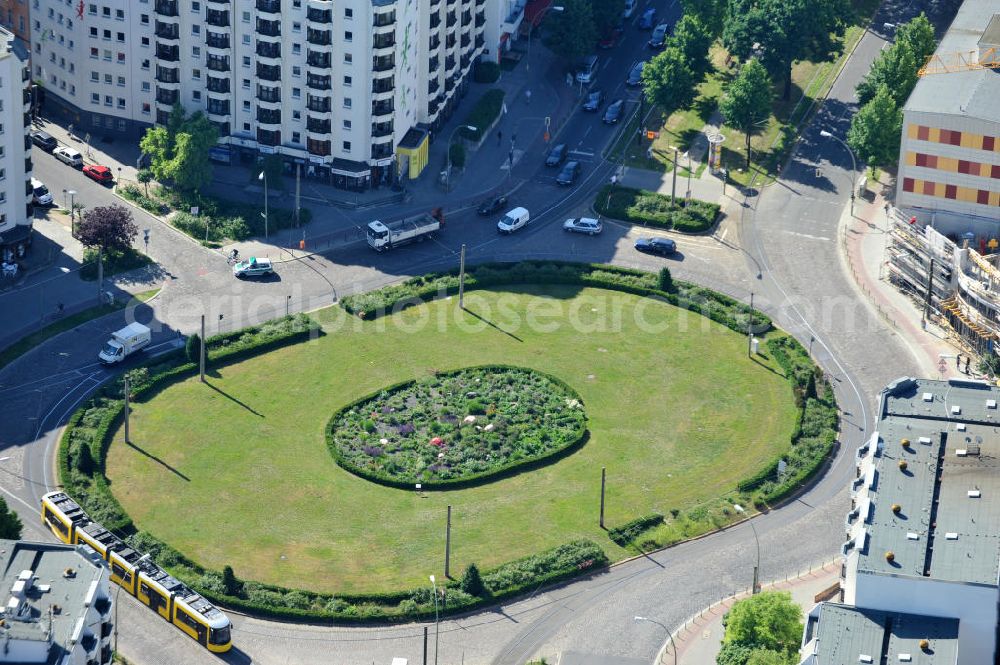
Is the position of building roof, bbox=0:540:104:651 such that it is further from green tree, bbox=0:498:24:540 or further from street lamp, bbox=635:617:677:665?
street lamp, bbox=635:617:677:665

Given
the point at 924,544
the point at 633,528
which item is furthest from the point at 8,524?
the point at 924,544

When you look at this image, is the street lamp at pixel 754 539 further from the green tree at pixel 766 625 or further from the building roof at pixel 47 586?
the building roof at pixel 47 586

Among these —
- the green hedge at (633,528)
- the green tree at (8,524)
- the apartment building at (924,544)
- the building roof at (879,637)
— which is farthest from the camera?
the green hedge at (633,528)

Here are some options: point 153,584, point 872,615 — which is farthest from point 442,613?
point 872,615

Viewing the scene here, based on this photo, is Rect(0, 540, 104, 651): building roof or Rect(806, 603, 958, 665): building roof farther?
Rect(806, 603, 958, 665): building roof

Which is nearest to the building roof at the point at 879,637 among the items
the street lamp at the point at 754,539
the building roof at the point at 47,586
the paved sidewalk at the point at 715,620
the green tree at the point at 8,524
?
the paved sidewalk at the point at 715,620

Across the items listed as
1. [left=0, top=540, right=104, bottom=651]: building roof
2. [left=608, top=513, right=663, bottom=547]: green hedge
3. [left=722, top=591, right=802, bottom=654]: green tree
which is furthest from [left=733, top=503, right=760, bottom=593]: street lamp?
[left=0, top=540, right=104, bottom=651]: building roof
